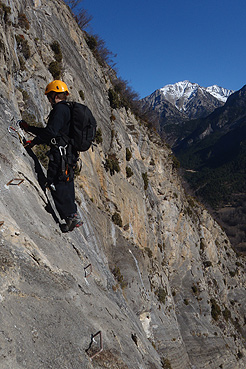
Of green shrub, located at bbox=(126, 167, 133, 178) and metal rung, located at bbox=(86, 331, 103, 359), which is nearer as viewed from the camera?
metal rung, located at bbox=(86, 331, 103, 359)

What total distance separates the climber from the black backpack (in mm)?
121

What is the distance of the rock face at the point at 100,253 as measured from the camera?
4465 millimetres

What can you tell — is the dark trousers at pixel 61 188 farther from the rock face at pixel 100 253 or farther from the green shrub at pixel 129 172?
the green shrub at pixel 129 172

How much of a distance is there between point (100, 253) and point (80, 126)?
25.7ft

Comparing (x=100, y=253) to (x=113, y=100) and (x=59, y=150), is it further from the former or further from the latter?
(x=113, y=100)

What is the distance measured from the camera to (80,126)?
564cm

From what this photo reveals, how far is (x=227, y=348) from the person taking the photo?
28.2 meters

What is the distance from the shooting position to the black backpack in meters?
5.57

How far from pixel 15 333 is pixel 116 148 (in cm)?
1914

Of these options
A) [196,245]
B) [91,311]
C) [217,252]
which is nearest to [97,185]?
[91,311]

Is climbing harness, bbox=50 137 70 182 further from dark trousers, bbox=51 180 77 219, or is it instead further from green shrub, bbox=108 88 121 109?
green shrub, bbox=108 88 121 109

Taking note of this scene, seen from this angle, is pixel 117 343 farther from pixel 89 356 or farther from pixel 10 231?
pixel 10 231

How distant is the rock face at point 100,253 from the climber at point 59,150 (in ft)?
2.23

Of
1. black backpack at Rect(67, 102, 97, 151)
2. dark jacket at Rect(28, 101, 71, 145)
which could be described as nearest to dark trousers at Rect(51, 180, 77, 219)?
black backpack at Rect(67, 102, 97, 151)
